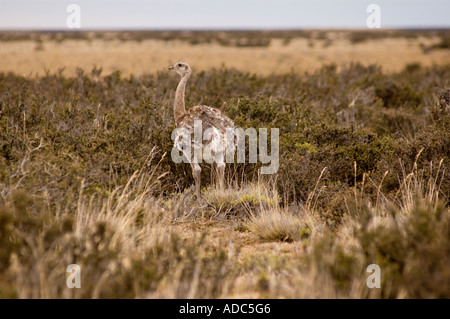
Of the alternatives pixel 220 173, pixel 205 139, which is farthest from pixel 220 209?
pixel 205 139

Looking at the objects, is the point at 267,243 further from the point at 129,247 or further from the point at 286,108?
the point at 286,108

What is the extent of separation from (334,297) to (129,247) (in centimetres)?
177

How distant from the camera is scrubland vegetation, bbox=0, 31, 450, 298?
132 inches

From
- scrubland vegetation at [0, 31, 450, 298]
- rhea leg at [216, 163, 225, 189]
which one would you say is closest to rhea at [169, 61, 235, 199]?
rhea leg at [216, 163, 225, 189]

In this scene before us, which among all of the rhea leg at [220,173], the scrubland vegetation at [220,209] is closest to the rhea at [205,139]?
the rhea leg at [220,173]

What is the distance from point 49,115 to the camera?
7.48 metres

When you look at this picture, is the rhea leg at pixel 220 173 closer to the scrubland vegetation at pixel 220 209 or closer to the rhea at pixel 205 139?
the rhea at pixel 205 139

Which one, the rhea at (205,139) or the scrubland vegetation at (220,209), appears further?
the rhea at (205,139)

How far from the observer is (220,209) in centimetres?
589

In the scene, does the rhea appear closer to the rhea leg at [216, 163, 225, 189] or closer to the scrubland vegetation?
the rhea leg at [216, 163, 225, 189]

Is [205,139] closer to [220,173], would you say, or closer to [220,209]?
[220,173]

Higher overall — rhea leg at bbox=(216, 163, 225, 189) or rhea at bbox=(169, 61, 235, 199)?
rhea at bbox=(169, 61, 235, 199)

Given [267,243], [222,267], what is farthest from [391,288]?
[267,243]

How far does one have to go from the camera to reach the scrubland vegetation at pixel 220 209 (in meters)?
3.36
